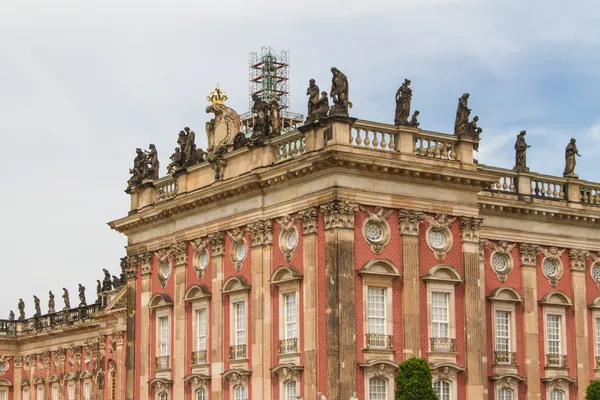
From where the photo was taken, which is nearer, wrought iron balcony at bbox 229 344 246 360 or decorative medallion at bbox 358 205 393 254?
decorative medallion at bbox 358 205 393 254

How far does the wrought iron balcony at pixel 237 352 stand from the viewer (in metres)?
49.2

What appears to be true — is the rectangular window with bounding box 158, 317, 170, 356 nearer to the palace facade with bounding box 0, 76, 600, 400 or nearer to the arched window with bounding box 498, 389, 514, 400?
the palace facade with bounding box 0, 76, 600, 400

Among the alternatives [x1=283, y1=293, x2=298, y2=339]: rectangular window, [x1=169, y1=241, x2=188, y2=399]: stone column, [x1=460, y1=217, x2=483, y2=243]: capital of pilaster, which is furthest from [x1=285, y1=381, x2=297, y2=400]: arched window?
[x1=460, y1=217, x2=483, y2=243]: capital of pilaster

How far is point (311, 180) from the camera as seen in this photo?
46.3 meters

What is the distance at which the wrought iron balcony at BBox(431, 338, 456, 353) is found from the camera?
46.5 meters

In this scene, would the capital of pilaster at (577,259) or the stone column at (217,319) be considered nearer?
the stone column at (217,319)

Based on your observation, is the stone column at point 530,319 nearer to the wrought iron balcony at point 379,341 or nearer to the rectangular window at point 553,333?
the rectangular window at point 553,333

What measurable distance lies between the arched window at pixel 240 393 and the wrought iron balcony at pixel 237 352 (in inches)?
45.5

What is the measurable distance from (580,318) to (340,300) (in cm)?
1379

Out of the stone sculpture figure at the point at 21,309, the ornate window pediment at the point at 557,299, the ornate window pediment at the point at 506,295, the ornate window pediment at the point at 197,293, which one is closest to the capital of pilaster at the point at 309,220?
the ornate window pediment at the point at 197,293

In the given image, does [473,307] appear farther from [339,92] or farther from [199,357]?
[199,357]

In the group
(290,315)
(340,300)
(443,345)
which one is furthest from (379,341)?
(290,315)

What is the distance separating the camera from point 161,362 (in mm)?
54375

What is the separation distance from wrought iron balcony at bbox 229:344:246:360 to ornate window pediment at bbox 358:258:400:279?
684 centimetres
